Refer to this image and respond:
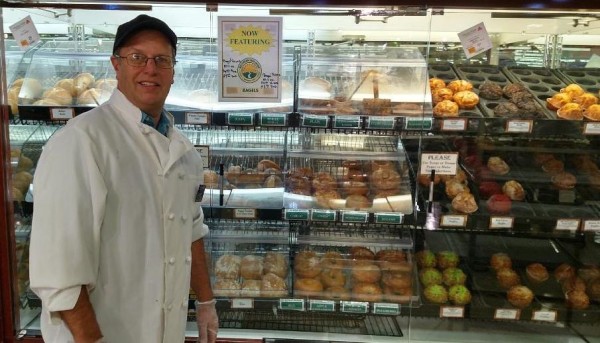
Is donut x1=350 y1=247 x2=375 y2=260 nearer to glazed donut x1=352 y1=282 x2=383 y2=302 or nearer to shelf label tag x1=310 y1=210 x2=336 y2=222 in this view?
glazed donut x1=352 y1=282 x2=383 y2=302

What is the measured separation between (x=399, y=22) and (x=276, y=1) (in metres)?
0.69

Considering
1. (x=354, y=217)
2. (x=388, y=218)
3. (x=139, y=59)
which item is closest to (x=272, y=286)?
(x=354, y=217)

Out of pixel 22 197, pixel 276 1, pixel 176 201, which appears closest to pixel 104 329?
pixel 176 201

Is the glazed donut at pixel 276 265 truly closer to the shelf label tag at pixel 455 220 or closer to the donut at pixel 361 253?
the donut at pixel 361 253

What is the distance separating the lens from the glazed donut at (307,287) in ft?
6.68

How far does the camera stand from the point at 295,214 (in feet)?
6.21

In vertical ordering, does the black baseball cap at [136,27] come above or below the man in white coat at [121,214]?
above

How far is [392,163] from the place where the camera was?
2186mm

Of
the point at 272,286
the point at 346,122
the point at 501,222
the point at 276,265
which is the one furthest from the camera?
the point at 276,265

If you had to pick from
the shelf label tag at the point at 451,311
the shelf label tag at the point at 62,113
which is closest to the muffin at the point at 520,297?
the shelf label tag at the point at 451,311

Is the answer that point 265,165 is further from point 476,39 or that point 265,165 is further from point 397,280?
point 476,39

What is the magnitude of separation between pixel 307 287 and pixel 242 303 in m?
0.29

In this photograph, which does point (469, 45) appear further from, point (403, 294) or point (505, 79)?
point (403, 294)

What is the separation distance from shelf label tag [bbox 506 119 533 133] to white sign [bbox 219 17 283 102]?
2.94 ft
